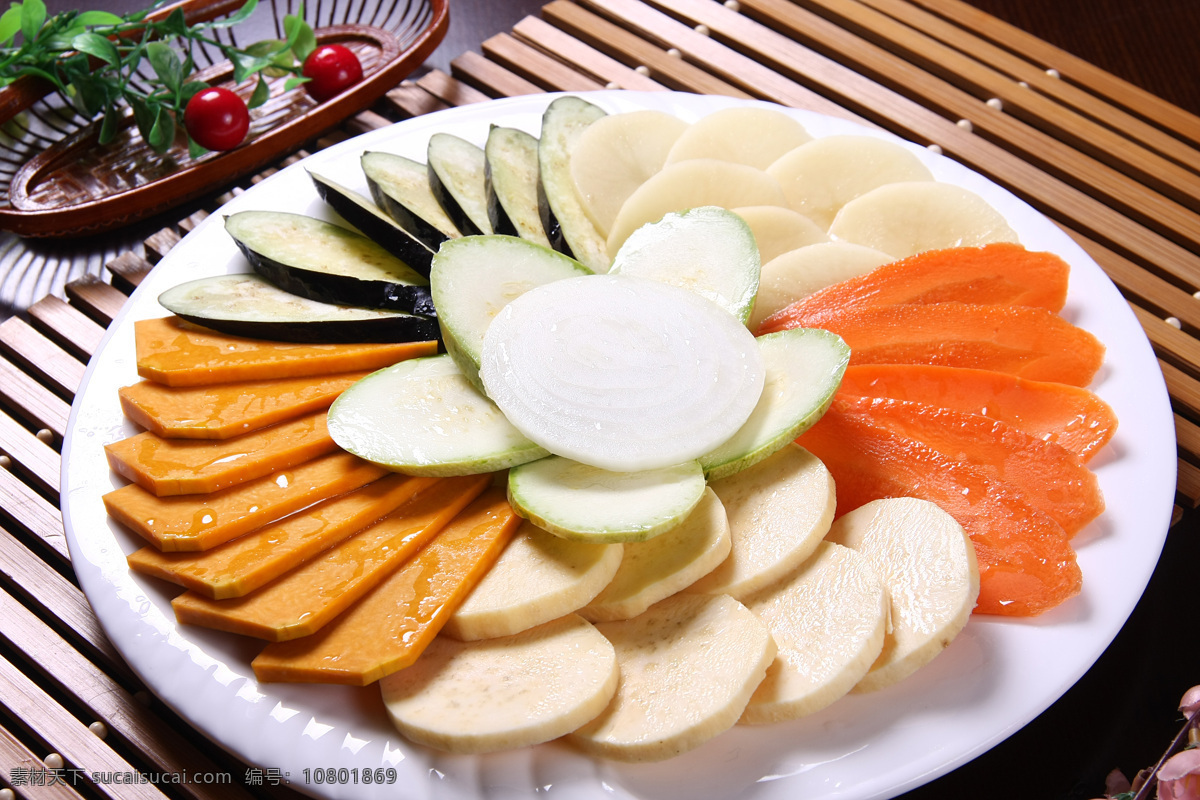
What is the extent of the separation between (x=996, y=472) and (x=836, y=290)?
0.69 metres

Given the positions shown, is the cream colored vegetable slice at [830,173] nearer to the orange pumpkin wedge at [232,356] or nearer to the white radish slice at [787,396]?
the white radish slice at [787,396]

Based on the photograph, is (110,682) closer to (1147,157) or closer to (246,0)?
(246,0)

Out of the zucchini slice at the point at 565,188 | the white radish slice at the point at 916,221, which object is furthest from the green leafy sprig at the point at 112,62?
the white radish slice at the point at 916,221

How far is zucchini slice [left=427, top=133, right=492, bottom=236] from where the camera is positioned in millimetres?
2881

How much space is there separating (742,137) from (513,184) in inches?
31.9

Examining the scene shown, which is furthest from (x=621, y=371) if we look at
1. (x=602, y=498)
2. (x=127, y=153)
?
(x=127, y=153)

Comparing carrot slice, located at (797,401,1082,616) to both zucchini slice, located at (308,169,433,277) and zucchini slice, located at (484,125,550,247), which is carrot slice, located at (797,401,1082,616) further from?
zucchini slice, located at (308,169,433,277)

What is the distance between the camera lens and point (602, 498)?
2.01 m

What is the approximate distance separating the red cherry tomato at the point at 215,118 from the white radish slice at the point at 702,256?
1.76 meters

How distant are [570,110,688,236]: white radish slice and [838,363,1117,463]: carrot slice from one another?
102 cm

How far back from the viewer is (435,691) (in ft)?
6.07

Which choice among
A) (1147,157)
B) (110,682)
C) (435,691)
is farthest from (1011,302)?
(110,682)

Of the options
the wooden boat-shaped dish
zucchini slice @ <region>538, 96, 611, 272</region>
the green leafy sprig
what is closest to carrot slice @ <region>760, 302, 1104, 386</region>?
zucchini slice @ <region>538, 96, 611, 272</region>

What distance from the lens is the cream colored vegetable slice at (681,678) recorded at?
5.71 ft
